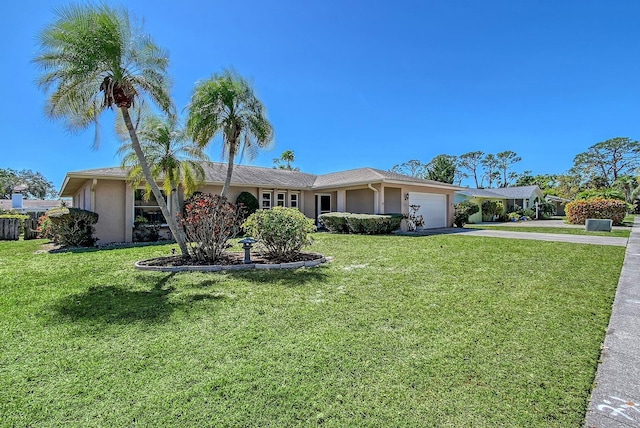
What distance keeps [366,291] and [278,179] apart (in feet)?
49.0

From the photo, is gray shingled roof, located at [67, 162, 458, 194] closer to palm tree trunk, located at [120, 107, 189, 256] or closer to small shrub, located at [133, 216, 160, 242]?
small shrub, located at [133, 216, 160, 242]

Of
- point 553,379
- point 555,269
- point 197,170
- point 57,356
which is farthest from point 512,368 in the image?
point 197,170

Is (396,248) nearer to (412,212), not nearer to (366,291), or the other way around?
(366,291)

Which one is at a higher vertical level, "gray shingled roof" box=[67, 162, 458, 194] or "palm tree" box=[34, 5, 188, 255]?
"palm tree" box=[34, 5, 188, 255]

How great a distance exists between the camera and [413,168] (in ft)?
206

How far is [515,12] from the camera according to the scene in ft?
42.9

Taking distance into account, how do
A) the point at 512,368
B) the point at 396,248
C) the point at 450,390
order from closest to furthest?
the point at 450,390, the point at 512,368, the point at 396,248

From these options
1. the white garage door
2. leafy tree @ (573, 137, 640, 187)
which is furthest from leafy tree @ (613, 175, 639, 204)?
the white garage door

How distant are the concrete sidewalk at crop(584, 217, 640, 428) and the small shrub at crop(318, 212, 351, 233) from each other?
1233 cm

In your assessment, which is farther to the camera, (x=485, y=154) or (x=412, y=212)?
(x=485, y=154)

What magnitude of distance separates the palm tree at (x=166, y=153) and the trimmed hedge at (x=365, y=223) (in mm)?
7393

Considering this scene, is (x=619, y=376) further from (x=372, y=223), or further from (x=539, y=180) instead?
(x=539, y=180)

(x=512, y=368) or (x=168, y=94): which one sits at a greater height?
(x=168, y=94)

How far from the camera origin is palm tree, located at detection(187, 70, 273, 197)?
10312mm
